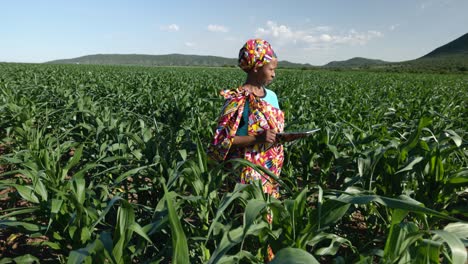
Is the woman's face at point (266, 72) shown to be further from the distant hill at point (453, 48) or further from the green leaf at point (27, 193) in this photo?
the distant hill at point (453, 48)

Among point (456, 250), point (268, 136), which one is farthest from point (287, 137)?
point (456, 250)

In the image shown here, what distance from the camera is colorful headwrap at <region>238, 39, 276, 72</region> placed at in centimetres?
230

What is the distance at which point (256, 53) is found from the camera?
2.30 meters

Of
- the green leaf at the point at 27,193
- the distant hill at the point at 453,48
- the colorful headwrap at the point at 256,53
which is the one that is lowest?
the green leaf at the point at 27,193

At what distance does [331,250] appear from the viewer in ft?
5.31

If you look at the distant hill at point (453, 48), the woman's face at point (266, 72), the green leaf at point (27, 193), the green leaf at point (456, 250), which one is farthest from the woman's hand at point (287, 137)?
the distant hill at point (453, 48)

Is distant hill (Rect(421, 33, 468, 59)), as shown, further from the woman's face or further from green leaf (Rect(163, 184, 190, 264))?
green leaf (Rect(163, 184, 190, 264))

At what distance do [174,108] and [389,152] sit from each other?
4204 mm

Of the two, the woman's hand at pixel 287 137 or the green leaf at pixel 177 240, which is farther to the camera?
the woman's hand at pixel 287 137

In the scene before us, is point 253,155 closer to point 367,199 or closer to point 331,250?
point 331,250

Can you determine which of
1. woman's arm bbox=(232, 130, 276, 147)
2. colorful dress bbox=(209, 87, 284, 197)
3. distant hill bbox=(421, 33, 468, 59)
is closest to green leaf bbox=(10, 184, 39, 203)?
colorful dress bbox=(209, 87, 284, 197)

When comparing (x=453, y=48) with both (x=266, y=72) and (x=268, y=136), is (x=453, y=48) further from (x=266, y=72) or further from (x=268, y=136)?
(x=268, y=136)

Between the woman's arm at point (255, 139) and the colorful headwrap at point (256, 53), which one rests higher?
the colorful headwrap at point (256, 53)

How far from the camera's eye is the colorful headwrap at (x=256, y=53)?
7.56 feet
